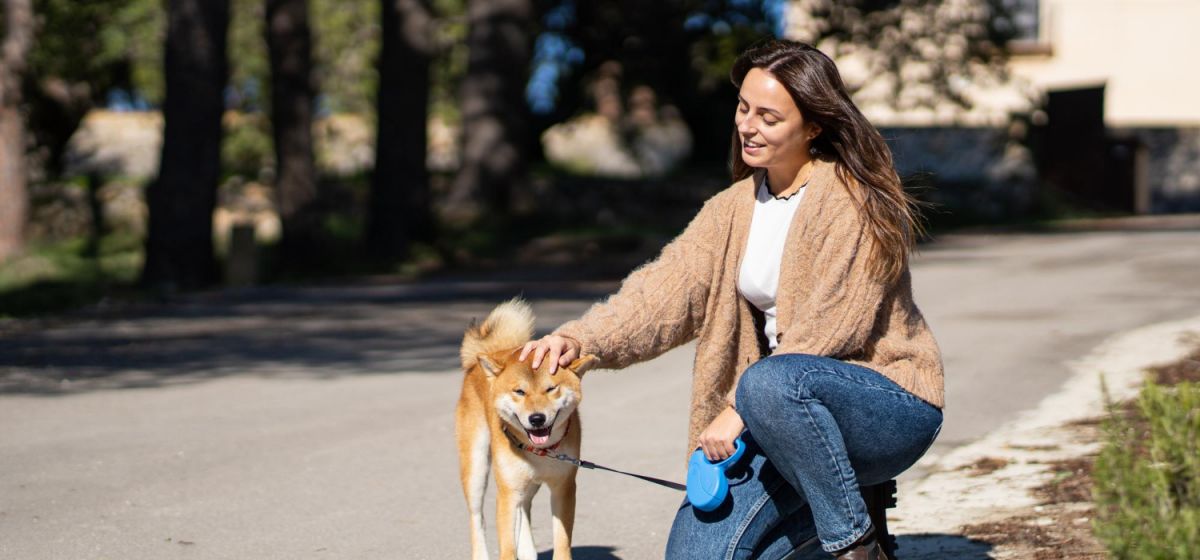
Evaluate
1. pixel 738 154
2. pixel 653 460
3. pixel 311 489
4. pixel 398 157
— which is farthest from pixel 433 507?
pixel 398 157

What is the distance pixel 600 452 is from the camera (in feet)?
26.6

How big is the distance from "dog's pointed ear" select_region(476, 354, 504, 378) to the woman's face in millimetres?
1032

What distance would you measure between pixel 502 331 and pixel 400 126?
16.9 m

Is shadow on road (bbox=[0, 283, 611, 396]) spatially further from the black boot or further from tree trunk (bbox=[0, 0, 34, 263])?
the black boot

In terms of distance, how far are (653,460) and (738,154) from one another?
3314mm

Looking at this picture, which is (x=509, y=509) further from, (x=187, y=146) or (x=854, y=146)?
(x=187, y=146)

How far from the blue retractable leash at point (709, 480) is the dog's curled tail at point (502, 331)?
84 centimetres

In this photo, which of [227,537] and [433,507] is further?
[433,507]

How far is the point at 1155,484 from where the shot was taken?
3.70 metres

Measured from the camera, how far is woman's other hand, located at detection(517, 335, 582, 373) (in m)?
4.54

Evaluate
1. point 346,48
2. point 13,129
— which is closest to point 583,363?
point 13,129

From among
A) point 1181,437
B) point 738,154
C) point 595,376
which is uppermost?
point 738,154

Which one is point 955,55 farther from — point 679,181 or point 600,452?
point 600,452

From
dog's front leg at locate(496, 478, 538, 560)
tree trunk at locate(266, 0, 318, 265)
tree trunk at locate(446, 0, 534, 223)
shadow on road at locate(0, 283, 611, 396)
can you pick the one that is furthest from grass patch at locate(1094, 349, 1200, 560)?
tree trunk at locate(446, 0, 534, 223)
